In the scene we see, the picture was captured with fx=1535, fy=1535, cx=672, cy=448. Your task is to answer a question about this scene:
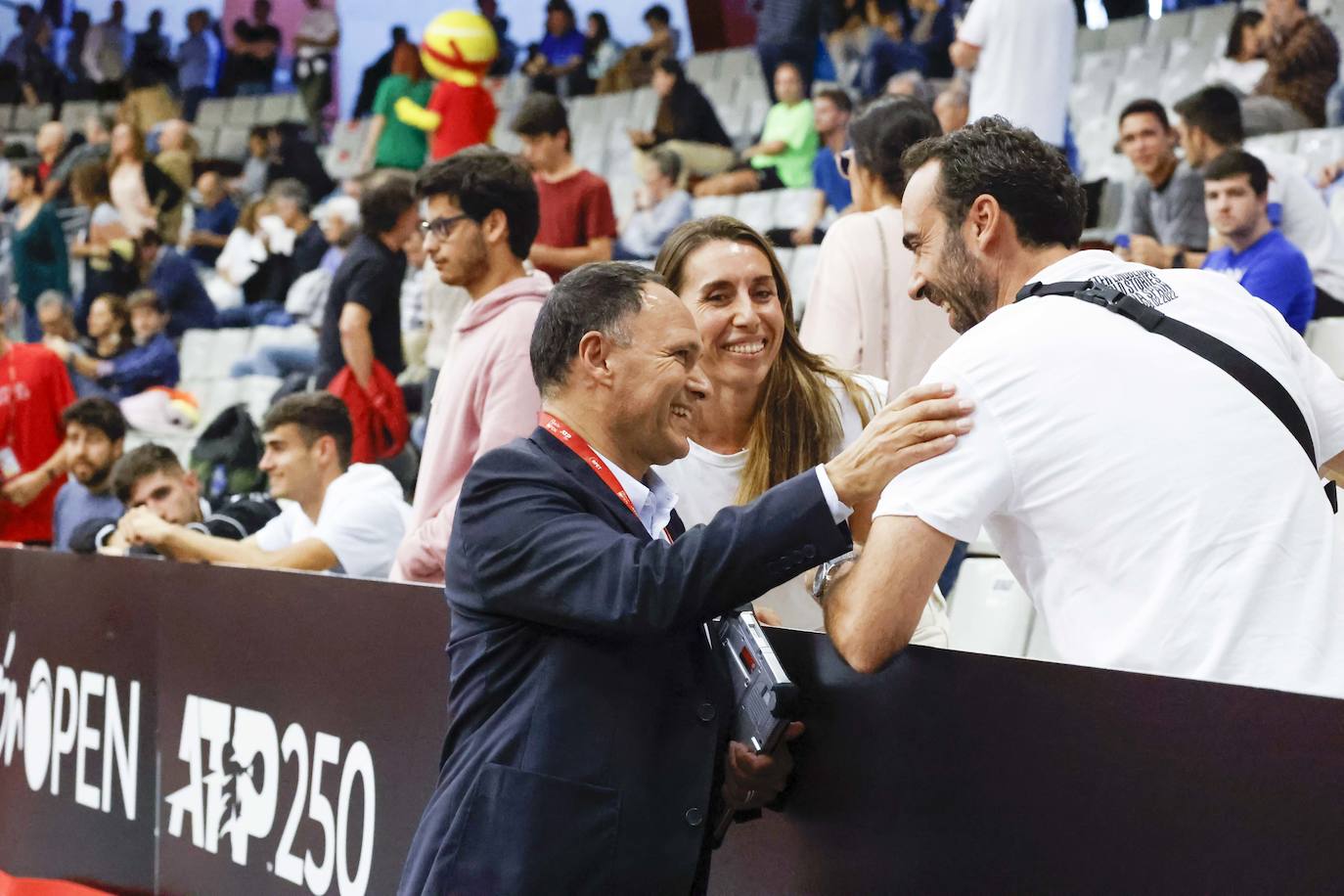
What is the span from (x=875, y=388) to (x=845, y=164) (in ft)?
4.26

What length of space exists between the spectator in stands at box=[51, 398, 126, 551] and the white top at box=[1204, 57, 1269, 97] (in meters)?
5.39

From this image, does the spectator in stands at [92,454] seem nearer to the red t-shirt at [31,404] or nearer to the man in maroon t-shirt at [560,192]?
the red t-shirt at [31,404]

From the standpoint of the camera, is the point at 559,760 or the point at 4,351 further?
the point at 4,351

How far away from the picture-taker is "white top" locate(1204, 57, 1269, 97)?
762 centimetres

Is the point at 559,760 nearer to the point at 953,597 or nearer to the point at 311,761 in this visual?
the point at 311,761

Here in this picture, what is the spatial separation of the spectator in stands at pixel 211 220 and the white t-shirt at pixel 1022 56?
808 centimetres

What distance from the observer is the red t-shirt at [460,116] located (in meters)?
7.69

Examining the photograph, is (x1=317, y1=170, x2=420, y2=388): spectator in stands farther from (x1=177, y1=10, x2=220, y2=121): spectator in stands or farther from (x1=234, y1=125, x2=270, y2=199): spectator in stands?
(x1=177, y1=10, x2=220, y2=121): spectator in stands

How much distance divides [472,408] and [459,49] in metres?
4.75

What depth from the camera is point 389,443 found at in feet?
20.6

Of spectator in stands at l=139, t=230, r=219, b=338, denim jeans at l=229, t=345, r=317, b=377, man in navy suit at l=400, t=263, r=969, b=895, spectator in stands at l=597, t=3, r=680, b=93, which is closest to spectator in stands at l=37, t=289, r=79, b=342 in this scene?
spectator in stands at l=139, t=230, r=219, b=338

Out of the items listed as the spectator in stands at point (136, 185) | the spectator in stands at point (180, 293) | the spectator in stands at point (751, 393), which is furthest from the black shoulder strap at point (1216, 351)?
the spectator in stands at point (136, 185)

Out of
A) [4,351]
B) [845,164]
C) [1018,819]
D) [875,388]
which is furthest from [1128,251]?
[4,351]

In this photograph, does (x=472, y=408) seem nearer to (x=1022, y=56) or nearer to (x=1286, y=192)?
(x=1022, y=56)
